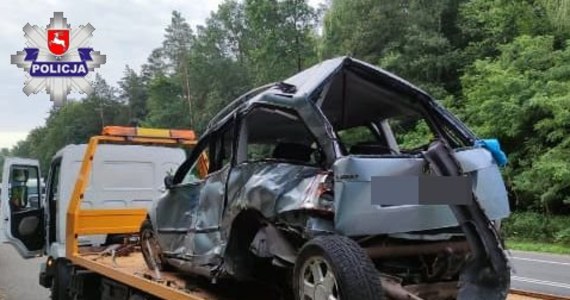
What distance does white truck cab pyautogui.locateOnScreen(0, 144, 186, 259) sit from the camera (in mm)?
8844

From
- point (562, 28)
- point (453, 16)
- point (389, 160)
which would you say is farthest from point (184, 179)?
point (453, 16)

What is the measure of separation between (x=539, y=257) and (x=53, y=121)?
88440mm

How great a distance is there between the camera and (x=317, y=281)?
11.2 feet

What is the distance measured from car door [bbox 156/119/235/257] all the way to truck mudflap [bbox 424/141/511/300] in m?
1.72

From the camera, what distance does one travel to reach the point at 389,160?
137 inches

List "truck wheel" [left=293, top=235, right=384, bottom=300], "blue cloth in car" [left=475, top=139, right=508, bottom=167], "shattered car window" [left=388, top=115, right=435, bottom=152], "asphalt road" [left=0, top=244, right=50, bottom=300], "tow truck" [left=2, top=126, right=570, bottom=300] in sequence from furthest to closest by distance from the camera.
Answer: "asphalt road" [left=0, top=244, right=50, bottom=300], "tow truck" [left=2, top=126, right=570, bottom=300], "shattered car window" [left=388, top=115, right=435, bottom=152], "blue cloth in car" [left=475, top=139, right=508, bottom=167], "truck wheel" [left=293, top=235, right=384, bottom=300]

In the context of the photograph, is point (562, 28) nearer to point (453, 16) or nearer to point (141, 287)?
point (453, 16)

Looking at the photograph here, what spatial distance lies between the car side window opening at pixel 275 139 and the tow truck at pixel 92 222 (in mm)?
1011

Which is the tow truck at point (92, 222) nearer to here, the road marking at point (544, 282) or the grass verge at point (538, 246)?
the road marking at point (544, 282)

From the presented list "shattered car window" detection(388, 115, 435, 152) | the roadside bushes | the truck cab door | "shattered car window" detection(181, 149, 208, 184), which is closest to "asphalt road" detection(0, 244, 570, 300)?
Result: the truck cab door

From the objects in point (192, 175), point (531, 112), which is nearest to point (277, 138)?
point (192, 175)

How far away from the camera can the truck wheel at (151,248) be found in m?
5.93

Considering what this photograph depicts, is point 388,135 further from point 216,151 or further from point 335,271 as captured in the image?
point 335,271

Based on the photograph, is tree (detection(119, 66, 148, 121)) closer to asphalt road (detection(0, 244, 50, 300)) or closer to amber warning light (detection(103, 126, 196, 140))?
asphalt road (detection(0, 244, 50, 300))
